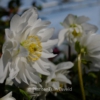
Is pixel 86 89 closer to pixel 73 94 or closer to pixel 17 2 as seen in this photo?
pixel 73 94

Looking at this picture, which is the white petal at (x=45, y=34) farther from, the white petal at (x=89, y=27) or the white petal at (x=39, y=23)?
the white petal at (x=89, y=27)

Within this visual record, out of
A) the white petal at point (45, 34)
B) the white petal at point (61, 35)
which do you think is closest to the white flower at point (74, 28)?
the white petal at point (61, 35)

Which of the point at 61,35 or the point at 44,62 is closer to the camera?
the point at 44,62

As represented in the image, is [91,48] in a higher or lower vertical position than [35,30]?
lower

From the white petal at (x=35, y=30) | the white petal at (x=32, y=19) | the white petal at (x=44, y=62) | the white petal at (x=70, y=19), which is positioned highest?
the white petal at (x=32, y=19)

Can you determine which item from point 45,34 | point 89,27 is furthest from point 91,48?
point 45,34

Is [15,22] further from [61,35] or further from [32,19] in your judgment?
[61,35]

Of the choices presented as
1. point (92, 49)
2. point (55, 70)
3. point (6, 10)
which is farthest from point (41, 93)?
point (6, 10)
